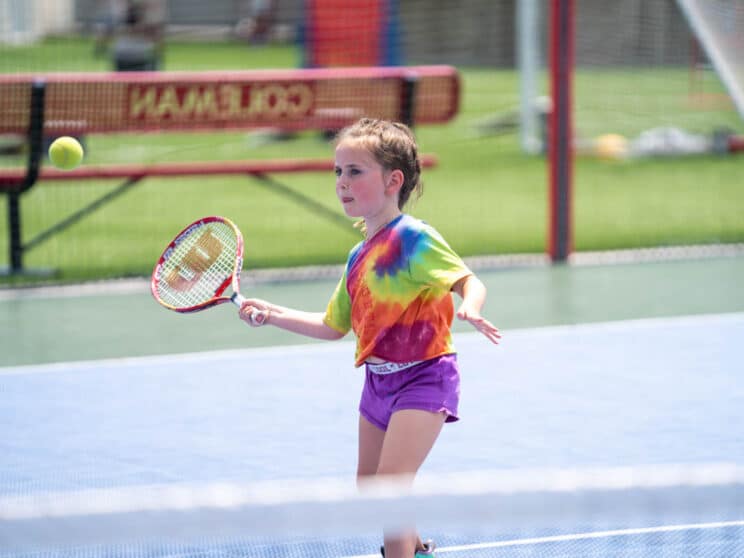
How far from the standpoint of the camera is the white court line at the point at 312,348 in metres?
6.43

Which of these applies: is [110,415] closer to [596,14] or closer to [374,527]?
[374,527]

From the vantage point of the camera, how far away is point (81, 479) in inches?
185

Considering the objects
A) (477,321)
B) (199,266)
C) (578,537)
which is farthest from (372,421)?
(578,537)

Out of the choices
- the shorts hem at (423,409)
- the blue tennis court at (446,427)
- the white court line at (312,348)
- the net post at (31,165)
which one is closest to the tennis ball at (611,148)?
the white court line at (312,348)

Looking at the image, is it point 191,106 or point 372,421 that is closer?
point 372,421

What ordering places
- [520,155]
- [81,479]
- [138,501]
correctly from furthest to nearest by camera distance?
1. [520,155]
2. [81,479]
3. [138,501]

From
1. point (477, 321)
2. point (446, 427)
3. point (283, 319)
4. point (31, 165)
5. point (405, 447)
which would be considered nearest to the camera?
point (477, 321)

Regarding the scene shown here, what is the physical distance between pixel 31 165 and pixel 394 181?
5.23m

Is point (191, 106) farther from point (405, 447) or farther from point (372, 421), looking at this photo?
point (405, 447)

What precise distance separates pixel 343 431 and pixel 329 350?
142cm

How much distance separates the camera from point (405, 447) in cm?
337

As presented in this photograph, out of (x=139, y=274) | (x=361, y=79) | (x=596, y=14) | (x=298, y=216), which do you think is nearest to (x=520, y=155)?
(x=596, y=14)

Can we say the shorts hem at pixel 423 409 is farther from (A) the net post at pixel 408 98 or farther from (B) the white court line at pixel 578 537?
(A) the net post at pixel 408 98

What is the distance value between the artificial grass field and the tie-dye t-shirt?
547cm
